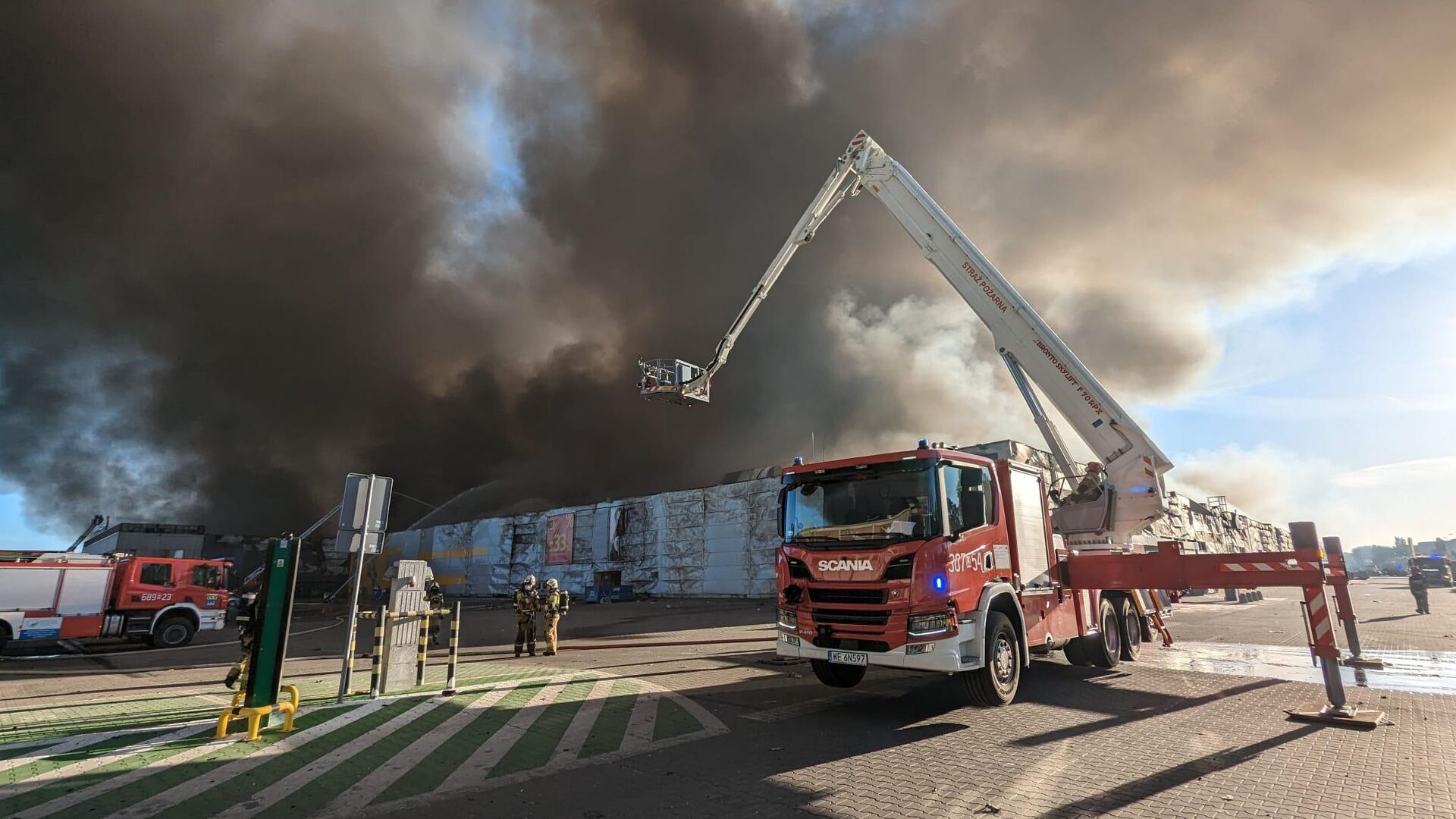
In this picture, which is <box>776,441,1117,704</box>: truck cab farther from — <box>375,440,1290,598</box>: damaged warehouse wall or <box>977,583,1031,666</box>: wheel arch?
<box>375,440,1290,598</box>: damaged warehouse wall

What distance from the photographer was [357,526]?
8.19m

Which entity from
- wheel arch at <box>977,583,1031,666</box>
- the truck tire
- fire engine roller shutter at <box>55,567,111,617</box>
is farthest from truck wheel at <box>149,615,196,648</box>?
wheel arch at <box>977,583,1031,666</box>

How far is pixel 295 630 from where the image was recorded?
22.8 metres

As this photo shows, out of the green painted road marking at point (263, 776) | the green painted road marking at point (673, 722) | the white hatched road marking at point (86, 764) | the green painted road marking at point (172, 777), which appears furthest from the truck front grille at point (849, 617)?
the white hatched road marking at point (86, 764)

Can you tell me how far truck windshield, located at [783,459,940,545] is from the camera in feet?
23.9

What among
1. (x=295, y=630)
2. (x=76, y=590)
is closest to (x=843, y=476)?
A: (x=76, y=590)

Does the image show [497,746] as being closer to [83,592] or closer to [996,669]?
[996,669]

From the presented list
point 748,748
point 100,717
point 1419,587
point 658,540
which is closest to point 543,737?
point 748,748

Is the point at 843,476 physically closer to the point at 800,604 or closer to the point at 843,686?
the point at 800,604

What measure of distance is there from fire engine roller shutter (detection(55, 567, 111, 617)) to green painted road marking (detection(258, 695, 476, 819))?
630 inches

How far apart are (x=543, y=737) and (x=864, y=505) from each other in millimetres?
4312

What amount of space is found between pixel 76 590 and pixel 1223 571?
24.8 metres

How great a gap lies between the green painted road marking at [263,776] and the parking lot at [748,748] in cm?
3

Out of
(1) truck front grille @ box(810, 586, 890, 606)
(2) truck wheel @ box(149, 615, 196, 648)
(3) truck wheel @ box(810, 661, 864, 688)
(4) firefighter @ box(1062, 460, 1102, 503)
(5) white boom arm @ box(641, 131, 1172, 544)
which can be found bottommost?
(2) truck wheel @ box(149, 615, 196, 648)
